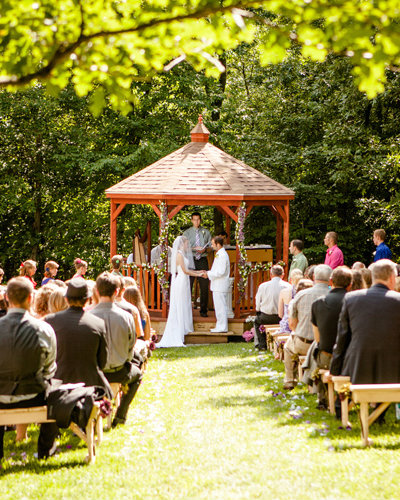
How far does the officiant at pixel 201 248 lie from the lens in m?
17.0

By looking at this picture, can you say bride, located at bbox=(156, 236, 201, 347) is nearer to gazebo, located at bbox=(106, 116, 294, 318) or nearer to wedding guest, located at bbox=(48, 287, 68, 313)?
gazebo, located at bbox=(106, 116, 294, 318)

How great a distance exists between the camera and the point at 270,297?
1327 centimetres

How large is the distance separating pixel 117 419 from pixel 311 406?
2461 millimetres

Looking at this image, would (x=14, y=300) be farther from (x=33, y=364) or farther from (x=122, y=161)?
(x=122, y=161)

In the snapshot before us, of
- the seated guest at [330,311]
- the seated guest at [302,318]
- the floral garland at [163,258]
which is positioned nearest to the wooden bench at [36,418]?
the seated guest at [330,311]

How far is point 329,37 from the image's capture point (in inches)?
176

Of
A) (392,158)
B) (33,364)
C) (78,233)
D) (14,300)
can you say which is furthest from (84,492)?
(78,233)

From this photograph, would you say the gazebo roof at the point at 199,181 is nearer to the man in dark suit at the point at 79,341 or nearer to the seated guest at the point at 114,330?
the seated guest at the point at 114,330

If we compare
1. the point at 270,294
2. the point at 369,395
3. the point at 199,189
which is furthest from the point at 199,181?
the point at 369,395

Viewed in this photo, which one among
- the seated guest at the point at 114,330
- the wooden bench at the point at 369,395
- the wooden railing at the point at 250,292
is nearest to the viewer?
the wooden bench at the point at 369,395

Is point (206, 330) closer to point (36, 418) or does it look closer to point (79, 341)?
point (79, 341)

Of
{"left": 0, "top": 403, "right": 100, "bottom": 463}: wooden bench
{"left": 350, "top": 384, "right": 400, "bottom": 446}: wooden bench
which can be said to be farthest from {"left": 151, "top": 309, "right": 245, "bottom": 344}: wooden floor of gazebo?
{"left": 0, "top": 403, "right": 100, "bottom": 463}: wooden bench

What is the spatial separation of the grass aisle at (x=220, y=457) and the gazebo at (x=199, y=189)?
23.7ft

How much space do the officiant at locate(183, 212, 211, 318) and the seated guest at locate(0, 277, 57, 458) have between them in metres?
10.4
